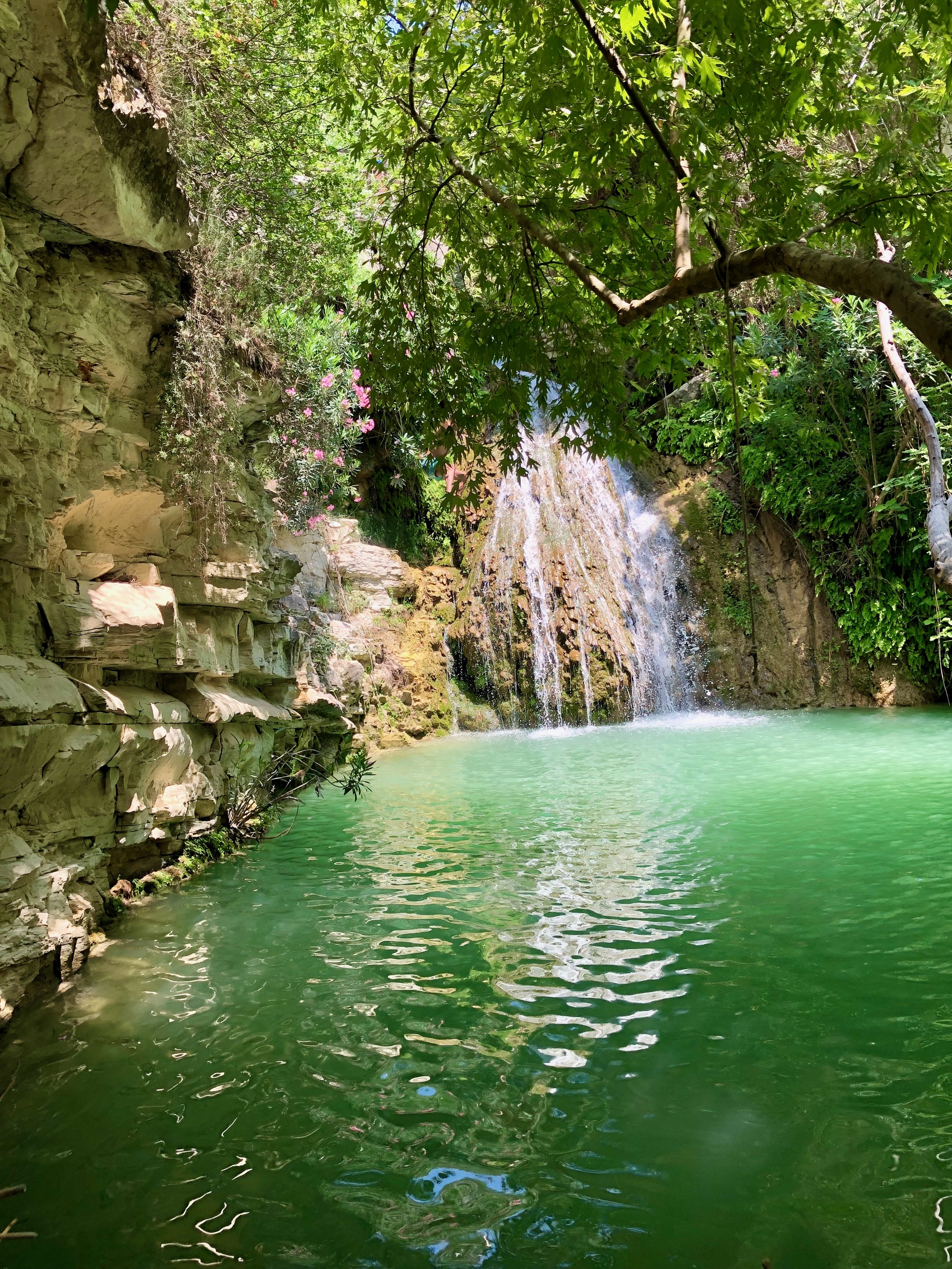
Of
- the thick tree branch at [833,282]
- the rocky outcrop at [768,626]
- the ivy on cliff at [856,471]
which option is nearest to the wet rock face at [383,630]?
the rocky outcrop at [768,626]

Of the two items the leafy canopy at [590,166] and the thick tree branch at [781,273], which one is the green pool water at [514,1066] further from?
the leafy canopy at [590,166]

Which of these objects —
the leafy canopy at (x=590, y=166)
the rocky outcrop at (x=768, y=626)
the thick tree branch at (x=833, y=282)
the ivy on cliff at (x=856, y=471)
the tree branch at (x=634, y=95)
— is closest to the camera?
the thick tree branch at (x=833, y=282)

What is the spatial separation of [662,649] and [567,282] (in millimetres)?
10903

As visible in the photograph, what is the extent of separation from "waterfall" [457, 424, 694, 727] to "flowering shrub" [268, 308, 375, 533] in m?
3.73

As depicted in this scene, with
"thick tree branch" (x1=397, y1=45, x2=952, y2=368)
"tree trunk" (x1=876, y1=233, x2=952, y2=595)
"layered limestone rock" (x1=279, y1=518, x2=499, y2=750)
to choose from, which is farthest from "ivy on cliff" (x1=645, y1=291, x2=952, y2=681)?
"thick tree branch" (x1=397, y1=45, x2=952, y2=368)

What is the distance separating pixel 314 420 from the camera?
8914mm

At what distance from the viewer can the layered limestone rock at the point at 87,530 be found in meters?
3.84

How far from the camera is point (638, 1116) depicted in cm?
251

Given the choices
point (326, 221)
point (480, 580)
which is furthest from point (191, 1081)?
point (480, 580)

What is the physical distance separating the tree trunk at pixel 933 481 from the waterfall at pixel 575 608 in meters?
5.54

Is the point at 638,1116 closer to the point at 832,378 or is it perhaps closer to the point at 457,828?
the point at 457,828

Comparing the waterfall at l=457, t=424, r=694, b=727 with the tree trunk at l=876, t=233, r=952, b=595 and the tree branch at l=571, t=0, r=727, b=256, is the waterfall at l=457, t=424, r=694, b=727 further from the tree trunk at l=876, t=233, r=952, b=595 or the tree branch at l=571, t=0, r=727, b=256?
the tree branch at l=571, t=0, r=727, b=256

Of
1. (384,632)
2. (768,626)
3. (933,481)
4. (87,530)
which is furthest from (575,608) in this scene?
(87,530)

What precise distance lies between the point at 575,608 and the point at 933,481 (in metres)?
6.99
